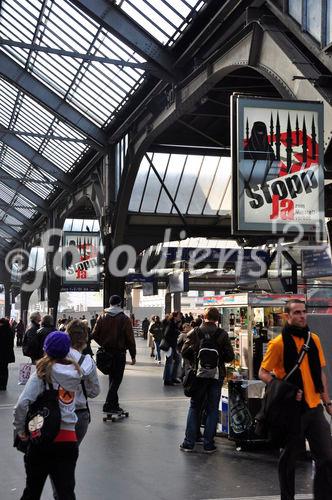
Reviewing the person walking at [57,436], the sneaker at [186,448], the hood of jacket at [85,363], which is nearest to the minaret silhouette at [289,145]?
the sneaker at [186,448]

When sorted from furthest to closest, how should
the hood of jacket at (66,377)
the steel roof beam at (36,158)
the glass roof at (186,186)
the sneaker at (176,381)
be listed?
1. the steel roof beam at (36,158)
2. the glass roof at (186,186)
3. the sneaker at (176,381)
4. the hood of jacket at (66,377)

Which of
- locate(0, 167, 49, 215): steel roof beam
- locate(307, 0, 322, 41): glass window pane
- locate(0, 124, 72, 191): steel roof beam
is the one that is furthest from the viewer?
locate(0, 167, 49, 215): steel roof beam

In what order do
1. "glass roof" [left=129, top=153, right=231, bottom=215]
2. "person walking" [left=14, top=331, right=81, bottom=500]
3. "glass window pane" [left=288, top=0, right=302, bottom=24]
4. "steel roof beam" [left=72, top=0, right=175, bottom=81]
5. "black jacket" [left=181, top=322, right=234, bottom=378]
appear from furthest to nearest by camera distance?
"glass roof" [left=129, top=153, right=231, bottom=215] → "steel roof beam" [left=72, top=0, right=175, bottom=81] → "glass window pane" [left=288, top=0, right=302, bottom=24] → "black jacket" [left=181, top=322, right=234, bottom=378] → "person walking" [left=14, top=331, right=81, bottom=500]

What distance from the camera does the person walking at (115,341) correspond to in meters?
9.91

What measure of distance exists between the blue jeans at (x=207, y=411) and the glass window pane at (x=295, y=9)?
5.69 metres

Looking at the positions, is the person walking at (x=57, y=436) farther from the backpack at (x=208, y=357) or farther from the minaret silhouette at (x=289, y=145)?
the minaret silhouette at (x=289, y=145)

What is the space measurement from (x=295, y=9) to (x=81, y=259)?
56.0ft

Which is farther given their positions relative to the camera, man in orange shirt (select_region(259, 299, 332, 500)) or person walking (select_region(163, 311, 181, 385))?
person walking (select_region(163, 311, 181, 385))

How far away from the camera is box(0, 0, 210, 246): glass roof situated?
15742mm

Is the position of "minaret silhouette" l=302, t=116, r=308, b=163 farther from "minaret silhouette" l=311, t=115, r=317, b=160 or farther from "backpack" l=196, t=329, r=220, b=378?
"backpack" l=196, t=329, r=220, b=378

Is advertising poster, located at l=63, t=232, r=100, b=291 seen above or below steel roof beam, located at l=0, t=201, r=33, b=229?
below

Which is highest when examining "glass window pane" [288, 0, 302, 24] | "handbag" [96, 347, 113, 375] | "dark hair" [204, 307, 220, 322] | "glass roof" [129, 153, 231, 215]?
"glass roof" [129, 153, 231, 215]

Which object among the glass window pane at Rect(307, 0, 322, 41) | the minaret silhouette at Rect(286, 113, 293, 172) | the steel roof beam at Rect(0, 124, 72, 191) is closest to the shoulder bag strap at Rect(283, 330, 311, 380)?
the minaret silhouette at Rect(286, 113, 293, 172)

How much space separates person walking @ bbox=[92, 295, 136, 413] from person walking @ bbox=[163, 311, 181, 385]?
16.6ft
